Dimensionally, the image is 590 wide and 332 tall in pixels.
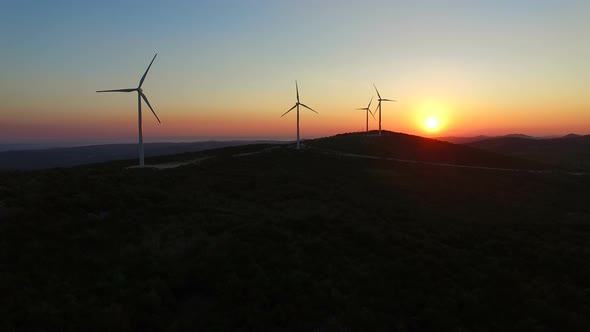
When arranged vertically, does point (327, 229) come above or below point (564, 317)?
above

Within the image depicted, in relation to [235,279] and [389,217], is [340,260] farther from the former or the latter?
[389,217]

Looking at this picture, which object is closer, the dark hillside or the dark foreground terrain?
the dark foreground terrain

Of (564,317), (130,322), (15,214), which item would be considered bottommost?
(564,317)

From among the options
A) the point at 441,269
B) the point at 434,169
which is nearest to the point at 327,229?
the point at 441,269

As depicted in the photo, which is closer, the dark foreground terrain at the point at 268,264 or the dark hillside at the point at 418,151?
the dark foreground terrain at the point at 268,264

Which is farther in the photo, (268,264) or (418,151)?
(418,151)

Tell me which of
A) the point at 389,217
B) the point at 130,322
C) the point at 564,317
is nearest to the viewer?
the point at 130,322

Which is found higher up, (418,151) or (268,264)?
(418,151)

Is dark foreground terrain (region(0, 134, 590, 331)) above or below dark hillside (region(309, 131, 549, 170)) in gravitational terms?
below
